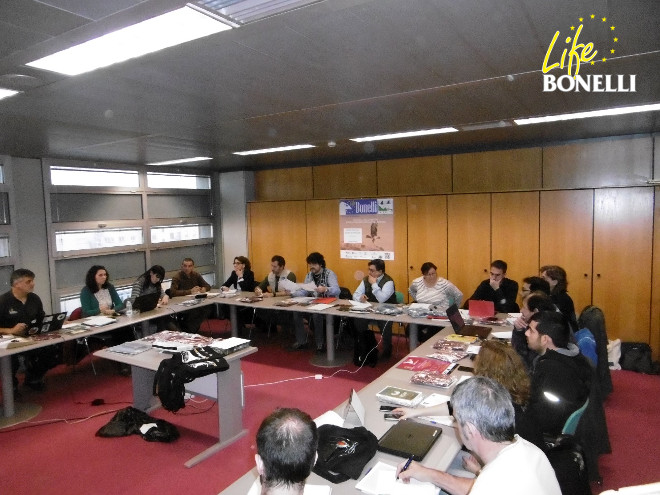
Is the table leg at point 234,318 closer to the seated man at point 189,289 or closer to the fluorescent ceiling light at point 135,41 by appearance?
the seated man at point 189,289

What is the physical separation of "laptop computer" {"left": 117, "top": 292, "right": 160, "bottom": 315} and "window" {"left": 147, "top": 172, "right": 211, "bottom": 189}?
2865 mm

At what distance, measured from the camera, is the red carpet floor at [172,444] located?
124 inches

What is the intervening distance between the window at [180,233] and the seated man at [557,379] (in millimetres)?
6596

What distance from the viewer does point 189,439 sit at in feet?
12.4

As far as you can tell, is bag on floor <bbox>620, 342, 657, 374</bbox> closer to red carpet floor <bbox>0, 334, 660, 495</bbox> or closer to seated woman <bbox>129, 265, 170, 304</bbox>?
red carpet floor <bbox>0, 334, 660, 495</bbox>

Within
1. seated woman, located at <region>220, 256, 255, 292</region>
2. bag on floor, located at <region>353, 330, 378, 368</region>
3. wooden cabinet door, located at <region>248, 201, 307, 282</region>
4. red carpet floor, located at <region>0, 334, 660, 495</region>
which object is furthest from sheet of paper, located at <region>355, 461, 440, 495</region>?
wooden cabinet door, located at <region>248, 201, 307, 282</region>

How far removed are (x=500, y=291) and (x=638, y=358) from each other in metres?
1.68

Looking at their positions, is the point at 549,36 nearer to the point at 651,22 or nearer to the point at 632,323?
the point at 651,22

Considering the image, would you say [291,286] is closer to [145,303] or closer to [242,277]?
[242,277]

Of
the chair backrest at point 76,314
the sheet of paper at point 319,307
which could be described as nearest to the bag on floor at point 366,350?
the sheet of paper at point 319,307

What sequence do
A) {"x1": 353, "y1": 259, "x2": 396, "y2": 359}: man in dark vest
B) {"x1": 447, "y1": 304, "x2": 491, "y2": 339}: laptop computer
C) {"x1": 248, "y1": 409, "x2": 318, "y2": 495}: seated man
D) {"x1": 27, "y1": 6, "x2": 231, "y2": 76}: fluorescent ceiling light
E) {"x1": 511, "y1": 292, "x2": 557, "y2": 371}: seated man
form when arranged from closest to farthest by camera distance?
{"x1": 248, "y1": 409, "x2": 318, "y2": 495}: seated man < {"x1": 27, "y1": 6, "x2": 231, "y2": 76}: fluorescent ceiling light < {"x1": 511, "y1": 292, "x2": 557, "y2": 371}: seated man < {"x1": 447, "y1": 304, "x2": 491, "y2": 339}: laptop computer < {"x1": 353, "y1": 259, "x2": 396, "y2": 359}: man in dark vest

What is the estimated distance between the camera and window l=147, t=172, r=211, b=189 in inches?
299

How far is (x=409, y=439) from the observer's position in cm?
224

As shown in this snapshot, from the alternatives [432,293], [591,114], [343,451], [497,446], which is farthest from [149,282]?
[591,114]
